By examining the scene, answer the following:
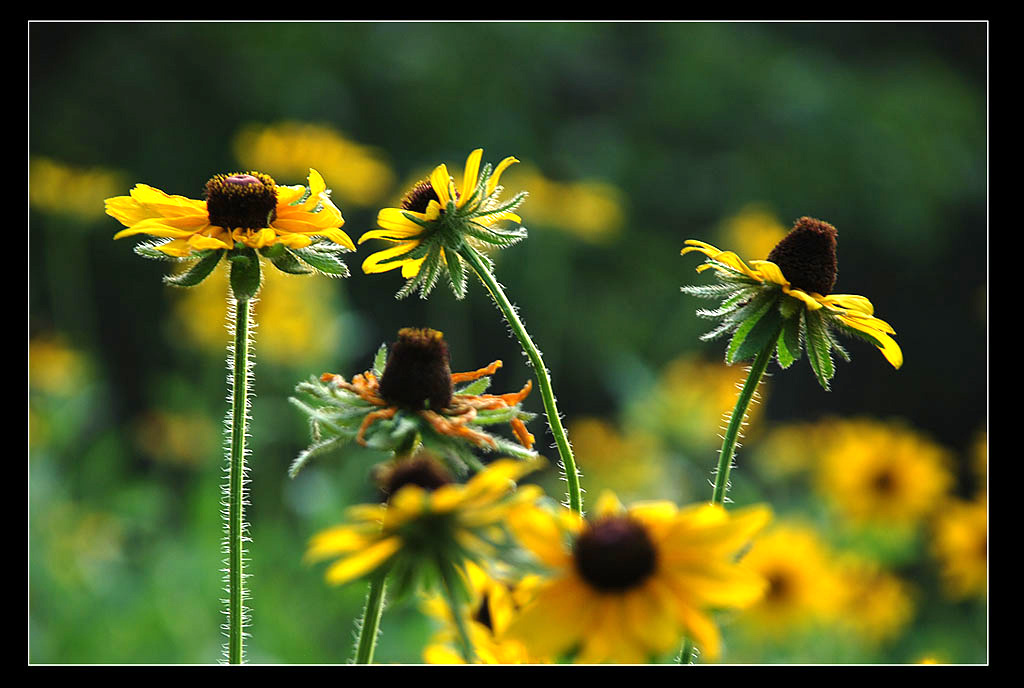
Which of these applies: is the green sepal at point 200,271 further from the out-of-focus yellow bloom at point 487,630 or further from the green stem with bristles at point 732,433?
the green stem with bristles at point 732,433

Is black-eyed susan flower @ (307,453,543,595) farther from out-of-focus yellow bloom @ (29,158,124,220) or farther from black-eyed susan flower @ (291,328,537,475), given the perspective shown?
out-of-focus yellow bloom @ (29,158,124,220)

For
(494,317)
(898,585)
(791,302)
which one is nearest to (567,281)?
(494,317)

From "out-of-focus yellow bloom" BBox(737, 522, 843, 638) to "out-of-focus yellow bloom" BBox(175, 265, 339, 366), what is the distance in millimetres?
1809

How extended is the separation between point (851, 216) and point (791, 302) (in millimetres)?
5302

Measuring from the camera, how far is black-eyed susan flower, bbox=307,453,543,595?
730mm

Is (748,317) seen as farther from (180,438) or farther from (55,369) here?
(180,438)

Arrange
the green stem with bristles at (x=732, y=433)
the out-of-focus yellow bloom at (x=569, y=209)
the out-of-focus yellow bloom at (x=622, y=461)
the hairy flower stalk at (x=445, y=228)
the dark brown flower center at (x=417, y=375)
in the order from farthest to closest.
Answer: the out-of-focus yellow bloom at (x=569, y=209)
the out-of-focus yellow bloom at (x=622, y=461)
the hairy flower stalk at (x=445, y=228)
the dark brown flower center at (x=417, y=375)
the green stem with bristles at (x=732, y=433)

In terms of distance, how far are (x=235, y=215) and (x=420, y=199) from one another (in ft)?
0.68

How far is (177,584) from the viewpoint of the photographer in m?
3.34

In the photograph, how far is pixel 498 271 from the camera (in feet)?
16.6

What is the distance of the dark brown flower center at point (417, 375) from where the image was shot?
3.40 ft

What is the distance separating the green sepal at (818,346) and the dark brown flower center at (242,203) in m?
0.61

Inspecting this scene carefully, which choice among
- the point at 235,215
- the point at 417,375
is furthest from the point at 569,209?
the point at 417,375

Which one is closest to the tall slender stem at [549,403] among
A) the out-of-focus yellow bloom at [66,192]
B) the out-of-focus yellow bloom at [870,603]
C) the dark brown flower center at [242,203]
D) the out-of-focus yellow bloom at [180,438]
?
the dark brown flower center at [242,203]
